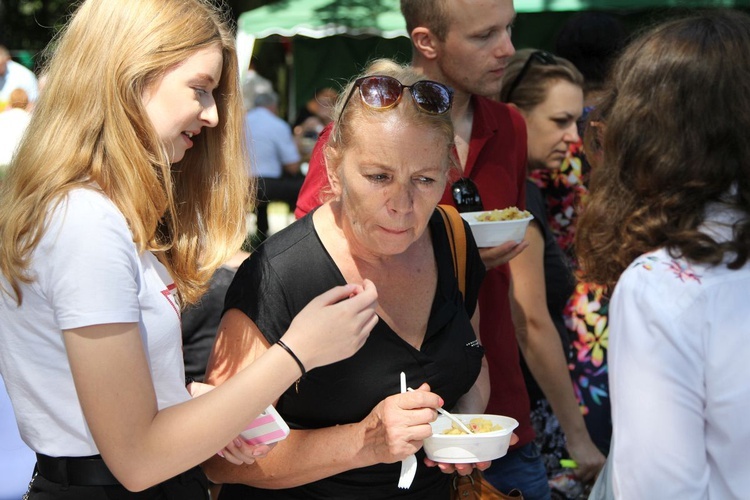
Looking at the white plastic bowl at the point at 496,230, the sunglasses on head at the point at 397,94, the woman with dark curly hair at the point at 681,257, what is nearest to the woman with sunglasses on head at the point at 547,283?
the white plastic bowl at the point at 496,230

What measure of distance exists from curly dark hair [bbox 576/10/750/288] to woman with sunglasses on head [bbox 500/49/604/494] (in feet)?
5.03

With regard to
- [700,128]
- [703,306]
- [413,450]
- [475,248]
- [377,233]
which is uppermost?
[700,128]

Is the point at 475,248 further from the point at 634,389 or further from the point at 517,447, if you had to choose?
the point at 634,389

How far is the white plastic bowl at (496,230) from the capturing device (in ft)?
8.46

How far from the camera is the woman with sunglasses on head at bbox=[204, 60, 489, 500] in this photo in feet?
6.81

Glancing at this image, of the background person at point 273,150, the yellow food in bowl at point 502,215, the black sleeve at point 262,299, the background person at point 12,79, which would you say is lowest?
the background person at point 273,150

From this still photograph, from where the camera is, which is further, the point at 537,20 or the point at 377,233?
the point at 537,20

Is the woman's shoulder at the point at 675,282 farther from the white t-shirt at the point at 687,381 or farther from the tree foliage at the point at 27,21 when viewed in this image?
the tree foliage at the point at 27,21

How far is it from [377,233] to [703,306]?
3.05 ft

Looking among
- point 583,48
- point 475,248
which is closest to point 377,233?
point 475,248

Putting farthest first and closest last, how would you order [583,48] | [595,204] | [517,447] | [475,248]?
[583,48], [517,447], [475,248], [595,204]

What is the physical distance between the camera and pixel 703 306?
1434mm

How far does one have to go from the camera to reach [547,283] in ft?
11.3

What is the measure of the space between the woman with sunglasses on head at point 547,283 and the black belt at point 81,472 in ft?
5.77
